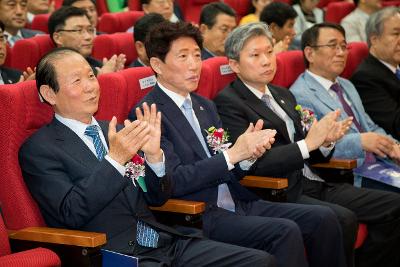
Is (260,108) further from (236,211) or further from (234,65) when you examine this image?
(236,211)

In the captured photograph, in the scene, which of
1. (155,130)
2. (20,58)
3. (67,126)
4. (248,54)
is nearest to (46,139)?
(67,126)

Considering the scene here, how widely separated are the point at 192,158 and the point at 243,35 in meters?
0.82

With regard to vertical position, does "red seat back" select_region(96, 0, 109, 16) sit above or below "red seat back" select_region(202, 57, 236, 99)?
above

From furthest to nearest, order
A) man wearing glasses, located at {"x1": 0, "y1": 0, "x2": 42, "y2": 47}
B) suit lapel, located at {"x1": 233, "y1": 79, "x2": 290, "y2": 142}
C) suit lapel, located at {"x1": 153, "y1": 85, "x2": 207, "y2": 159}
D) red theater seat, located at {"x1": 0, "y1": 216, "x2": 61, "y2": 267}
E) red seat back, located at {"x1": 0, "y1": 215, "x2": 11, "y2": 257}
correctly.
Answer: man wearing glasses, located at {"x1": 0, "y1": 0, "x2": 42, "y2": 47}, suit lapel, located at {"x1": 233, "y1": 79, "x2": 290, "y2": 142}, suit lapel, located at {"x1": 153, "y1": 85, "x2": 207, "y2": 159}, red seat back, located at {"x1": 0, "y1": 215, "x2": 11, "y2": 257}, red theater seat, located at {"x1": 0, "y1": 216, "x2": 61, "y2": 267}

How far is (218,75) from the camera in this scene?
3721mm

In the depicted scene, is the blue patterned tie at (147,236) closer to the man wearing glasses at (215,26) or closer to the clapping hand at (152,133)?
the clapping hand at (152,133)

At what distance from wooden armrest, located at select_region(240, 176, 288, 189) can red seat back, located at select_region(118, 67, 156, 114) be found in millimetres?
596

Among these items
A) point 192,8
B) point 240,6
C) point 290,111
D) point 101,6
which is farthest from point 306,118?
point 101,6

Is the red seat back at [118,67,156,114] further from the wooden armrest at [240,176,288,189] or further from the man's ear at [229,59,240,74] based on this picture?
the wooden armrest at [240,176,288,189]

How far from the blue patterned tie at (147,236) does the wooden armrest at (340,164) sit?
4.07 feet

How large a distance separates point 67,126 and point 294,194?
1231mm

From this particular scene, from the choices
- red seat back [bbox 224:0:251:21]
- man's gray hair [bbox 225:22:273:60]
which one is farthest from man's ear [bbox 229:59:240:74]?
red seat back [bbox 224:0:251:21]

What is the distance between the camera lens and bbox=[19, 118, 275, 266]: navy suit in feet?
8.36

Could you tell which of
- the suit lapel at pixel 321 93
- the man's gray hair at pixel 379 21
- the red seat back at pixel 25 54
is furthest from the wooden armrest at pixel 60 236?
the man's gray hair at pixel 379 21
